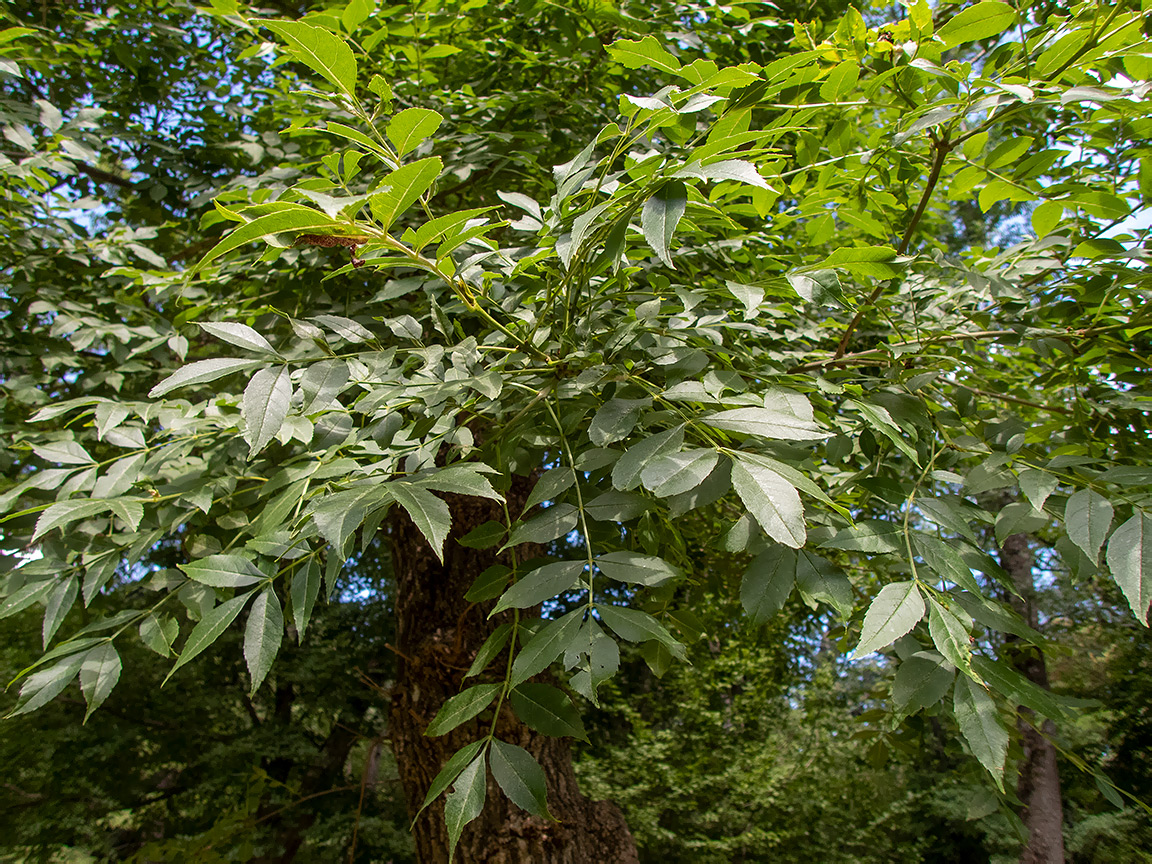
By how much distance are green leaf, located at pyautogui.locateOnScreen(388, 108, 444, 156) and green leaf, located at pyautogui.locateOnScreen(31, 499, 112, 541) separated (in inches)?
34.5

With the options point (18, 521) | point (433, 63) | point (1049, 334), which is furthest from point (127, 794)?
point (1049, 334)

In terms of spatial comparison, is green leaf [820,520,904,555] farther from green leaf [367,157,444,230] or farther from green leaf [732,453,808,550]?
green leaf [367,157,444,230]

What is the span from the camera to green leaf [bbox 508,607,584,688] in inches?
30.3

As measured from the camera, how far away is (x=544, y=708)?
2.92ft

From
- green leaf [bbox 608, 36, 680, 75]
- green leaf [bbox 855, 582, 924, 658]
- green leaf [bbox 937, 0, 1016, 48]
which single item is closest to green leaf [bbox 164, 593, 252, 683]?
green leaf [bbox 855, 582, 924, 658]

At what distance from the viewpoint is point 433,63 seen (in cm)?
242

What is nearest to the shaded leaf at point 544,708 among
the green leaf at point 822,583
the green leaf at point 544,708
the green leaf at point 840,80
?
the green leaf at point 544,708

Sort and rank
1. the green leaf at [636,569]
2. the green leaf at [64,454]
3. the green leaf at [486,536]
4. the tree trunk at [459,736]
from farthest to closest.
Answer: the tree trunk at [459,736], the green leaf at [64,454], the green leaf at [486,536], the green leaf at [636,569]

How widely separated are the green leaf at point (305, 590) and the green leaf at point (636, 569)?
409 mm

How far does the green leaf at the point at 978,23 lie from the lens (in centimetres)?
104

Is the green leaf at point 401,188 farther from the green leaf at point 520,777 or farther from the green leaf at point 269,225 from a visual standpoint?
the green leaf at point 520,777

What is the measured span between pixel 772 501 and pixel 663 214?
1.12ft

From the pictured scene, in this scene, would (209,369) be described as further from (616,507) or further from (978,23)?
(978,23)

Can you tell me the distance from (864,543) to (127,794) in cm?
683
